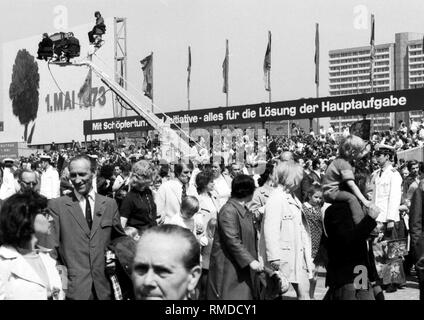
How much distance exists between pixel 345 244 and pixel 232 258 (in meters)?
1.01

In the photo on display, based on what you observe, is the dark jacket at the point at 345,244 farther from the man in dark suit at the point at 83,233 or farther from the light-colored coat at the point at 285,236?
the man in dark suit at the point at 83,233

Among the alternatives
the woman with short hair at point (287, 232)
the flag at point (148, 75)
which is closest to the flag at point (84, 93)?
the flag at point (148, 75)

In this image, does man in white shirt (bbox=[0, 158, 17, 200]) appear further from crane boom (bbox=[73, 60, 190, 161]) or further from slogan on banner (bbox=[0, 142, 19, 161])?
slogan on banner (bbox=[0, 142, 19, 161])

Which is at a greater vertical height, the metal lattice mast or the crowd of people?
the metal lattice mast

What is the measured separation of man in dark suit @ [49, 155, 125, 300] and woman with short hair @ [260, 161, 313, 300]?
1.67 metres

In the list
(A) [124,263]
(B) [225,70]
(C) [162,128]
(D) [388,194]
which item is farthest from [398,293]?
(B) [225,70]

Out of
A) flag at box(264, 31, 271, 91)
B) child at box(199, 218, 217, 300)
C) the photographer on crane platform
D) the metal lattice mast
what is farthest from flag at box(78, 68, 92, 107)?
child at box(199, 218, 217, 300)

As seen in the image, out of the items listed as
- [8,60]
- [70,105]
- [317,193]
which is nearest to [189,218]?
[317,193]

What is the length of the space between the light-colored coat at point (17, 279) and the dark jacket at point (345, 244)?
252cm

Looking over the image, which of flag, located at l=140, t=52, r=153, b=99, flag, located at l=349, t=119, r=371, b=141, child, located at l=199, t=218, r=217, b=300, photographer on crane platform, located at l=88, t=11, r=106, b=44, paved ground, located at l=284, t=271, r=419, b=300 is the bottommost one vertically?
paved ground, located at l=284, t=271, r=419, b=300

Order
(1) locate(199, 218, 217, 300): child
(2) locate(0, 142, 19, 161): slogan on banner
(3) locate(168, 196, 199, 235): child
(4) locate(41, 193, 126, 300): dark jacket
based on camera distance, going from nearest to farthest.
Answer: (4) locate(41, 193, 126, 300): dark jacket < (1) locate(199, 218, 217, 300): child < (3) locate(168, 196, 199, 235): child < (2) locate(0, 142, 19, 161): slogan on banner

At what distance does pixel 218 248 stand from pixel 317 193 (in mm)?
3163

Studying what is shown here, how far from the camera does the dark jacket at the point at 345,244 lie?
638cm

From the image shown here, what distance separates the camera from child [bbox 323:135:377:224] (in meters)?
6.52
